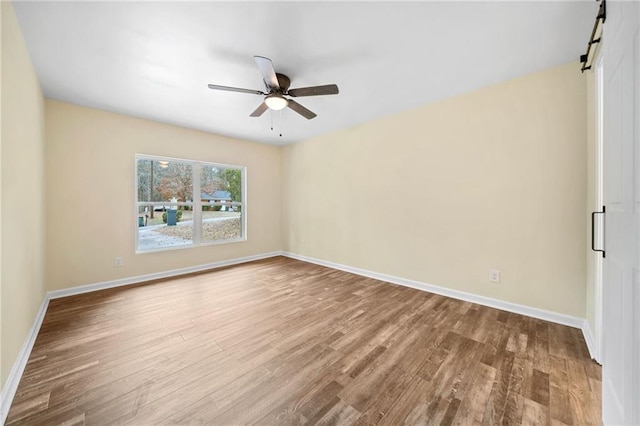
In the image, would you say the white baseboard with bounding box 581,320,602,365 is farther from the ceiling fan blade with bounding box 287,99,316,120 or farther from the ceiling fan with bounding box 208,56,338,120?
the ceiling fan blade with bounding box 287,99,316,120

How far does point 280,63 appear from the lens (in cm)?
231

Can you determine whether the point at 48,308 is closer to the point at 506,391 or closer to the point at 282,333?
the point at 282,333

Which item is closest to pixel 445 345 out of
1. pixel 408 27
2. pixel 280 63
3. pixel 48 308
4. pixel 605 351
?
pixel 605 351

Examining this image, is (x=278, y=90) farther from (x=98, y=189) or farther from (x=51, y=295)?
(x=51, y=295)

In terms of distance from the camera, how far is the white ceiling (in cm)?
170

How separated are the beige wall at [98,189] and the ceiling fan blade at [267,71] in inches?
108

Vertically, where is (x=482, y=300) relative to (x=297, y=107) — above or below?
below

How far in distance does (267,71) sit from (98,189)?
10.5 feet

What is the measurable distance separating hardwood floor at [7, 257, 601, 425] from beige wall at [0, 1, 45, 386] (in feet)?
1.12

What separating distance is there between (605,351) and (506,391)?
1.92 ft

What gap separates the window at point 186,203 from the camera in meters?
3.89

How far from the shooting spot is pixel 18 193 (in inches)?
72.0

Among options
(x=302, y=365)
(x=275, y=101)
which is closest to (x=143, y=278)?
(x=302, y=365)

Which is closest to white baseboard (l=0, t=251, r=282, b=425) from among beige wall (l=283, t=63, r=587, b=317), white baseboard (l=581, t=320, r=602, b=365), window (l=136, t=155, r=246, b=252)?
window (l=136, t=155, r=246, b=252)
